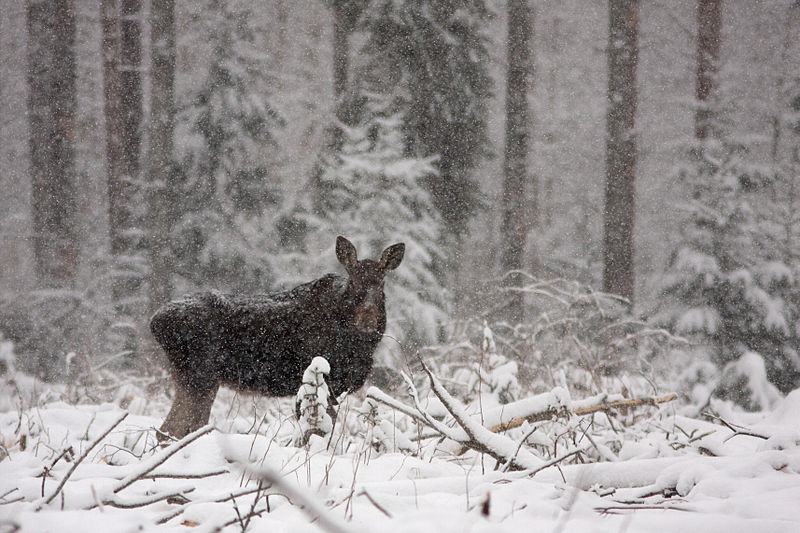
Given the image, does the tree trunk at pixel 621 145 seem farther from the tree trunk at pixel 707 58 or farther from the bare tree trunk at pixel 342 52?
the bare tree trunk at pixel 342 52

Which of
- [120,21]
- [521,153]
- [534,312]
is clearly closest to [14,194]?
[120,21]

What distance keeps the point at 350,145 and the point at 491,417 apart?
993cm

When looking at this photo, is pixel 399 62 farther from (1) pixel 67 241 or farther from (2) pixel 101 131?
(2) pixel 101 131

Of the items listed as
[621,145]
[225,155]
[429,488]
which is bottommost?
[429,488]

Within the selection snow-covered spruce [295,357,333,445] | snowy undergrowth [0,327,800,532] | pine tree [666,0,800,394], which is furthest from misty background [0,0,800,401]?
snowy undergrowth [0,327,800,532]

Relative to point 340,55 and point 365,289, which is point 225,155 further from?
point 365,289

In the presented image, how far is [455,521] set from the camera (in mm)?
1449

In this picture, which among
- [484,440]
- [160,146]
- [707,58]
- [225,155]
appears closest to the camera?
[484,440]

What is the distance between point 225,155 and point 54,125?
580cm

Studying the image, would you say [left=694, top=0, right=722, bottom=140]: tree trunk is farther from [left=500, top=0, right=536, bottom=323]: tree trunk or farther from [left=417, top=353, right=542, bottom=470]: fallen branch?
[left=417, top=353, right=542, bottom=470]: fallen branch

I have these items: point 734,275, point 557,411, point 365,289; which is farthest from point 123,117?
point 557,411

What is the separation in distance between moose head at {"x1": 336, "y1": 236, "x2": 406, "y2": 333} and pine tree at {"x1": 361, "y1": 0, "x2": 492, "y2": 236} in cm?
814

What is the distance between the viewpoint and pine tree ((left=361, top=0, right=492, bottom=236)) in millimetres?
12984

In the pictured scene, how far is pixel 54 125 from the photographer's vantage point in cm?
1634
